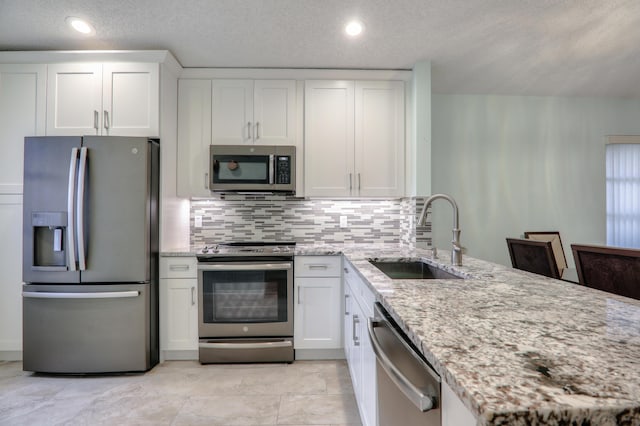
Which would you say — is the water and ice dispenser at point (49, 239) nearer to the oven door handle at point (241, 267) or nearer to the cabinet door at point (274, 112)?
the oven door handle at point (241, 267)

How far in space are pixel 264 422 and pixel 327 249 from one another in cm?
132

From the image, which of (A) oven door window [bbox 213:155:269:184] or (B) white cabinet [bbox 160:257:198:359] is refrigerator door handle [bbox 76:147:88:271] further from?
(A) oven door window [bbox 213:155:269:184]

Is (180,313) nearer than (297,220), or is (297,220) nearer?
(180,313)

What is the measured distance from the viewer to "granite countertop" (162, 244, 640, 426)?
45 cm

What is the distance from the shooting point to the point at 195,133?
9.48ft

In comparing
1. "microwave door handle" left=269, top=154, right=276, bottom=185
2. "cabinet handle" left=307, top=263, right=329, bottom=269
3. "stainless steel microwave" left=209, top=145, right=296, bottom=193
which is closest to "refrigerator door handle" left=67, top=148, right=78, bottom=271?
"stainless steel microwave" left=209, top=145, right=296, bottom=193

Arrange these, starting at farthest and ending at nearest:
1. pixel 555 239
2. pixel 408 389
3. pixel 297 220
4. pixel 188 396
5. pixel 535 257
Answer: pixel 555 239, pixel 297 220, pixel 535 257, pixel 188 396, pixel 408 389

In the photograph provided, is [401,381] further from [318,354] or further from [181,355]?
[181,355]

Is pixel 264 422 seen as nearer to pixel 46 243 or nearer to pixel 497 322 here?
pixel 497 322

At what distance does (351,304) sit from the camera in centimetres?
212

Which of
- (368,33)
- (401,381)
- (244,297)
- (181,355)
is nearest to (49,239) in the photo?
(181,355)

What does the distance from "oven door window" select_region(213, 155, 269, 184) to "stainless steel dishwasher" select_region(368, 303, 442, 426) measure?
1827mm

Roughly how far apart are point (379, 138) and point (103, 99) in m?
2.31

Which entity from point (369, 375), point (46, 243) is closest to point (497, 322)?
point (369, 375)
